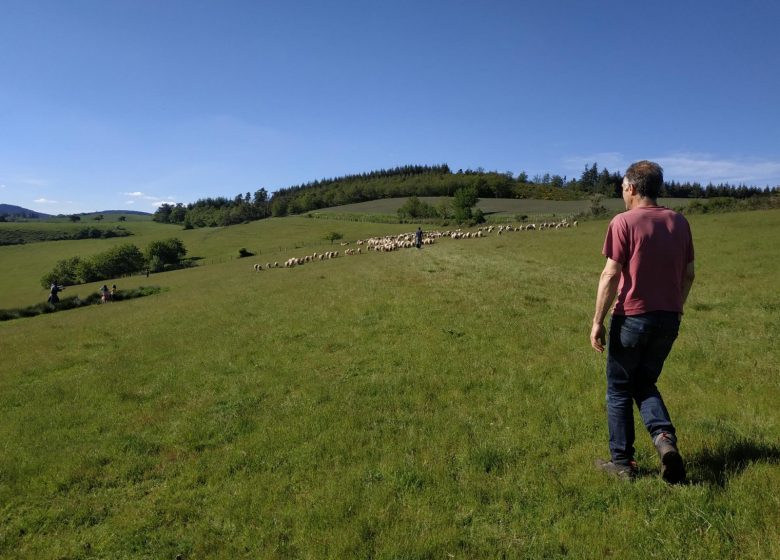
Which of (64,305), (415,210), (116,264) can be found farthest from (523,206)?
(64,305)

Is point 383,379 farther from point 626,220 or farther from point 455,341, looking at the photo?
point 626,220

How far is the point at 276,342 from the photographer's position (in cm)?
1327

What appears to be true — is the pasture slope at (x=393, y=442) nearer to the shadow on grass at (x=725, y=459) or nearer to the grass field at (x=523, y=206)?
the shadow on grass at (x=725, y=459)

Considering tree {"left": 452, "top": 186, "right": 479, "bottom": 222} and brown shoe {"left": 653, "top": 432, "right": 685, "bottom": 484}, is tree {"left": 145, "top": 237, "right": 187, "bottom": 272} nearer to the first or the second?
tree {"left": 452, "top": 186, "right": 479, "bottom": 222}

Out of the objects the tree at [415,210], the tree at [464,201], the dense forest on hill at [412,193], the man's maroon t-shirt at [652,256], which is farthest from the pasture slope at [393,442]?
the dense forest on hill at [412,193]

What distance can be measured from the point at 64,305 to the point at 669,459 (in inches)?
1728

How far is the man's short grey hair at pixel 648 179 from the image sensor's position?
15.4 feet

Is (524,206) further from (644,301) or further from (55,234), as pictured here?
(55,234)

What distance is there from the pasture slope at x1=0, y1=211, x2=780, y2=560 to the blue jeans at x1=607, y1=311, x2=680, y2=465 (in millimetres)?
532

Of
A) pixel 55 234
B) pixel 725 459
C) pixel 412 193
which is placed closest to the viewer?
pixel 725 459

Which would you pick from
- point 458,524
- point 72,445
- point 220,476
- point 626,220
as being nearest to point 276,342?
point 72,445

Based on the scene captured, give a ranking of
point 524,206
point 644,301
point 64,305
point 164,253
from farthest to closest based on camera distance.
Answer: point 524,206
point 164,253
point 64,305
point 644,301

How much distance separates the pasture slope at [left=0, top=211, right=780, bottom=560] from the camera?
440 centimetres

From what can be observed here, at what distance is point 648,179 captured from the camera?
4.72 meters
